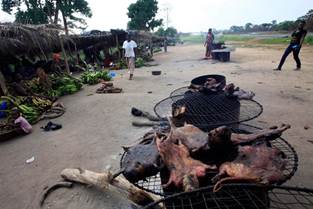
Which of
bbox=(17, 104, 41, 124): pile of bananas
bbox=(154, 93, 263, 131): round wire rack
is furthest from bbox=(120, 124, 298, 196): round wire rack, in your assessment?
bbox=(17, 104, 41, 124): pile of bananas

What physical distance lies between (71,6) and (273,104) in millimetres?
27378

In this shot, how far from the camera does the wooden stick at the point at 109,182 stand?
2.75 metres

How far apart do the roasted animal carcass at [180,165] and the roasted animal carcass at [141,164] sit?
0.10 m

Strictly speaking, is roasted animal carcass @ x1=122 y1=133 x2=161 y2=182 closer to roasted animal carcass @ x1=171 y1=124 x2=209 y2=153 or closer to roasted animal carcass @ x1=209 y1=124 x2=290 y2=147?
roasted animal carcass @ x1=171 y1=124 x2=209 y2=153

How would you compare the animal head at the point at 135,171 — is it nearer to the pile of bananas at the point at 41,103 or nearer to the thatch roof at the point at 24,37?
the pile of bananas at the point at 41,103

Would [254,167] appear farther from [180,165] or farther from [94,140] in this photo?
[94,140]

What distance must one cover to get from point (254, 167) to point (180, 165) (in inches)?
26.0

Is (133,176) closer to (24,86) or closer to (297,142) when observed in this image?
(297,142)

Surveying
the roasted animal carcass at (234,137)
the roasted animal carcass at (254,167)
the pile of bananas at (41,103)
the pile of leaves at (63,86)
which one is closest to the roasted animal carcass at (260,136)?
the roasted animal carcass at (234,137)

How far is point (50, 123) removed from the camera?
22.6 feet

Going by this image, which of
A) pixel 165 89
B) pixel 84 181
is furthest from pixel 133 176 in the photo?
pixel 165 89

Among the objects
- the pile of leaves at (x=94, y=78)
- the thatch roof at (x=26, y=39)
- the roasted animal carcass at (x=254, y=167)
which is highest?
the thatch roof at (x=26, y=39)

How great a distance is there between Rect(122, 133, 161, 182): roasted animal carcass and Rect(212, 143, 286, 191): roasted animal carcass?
2.14ft

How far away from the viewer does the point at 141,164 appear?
7.91 feet
